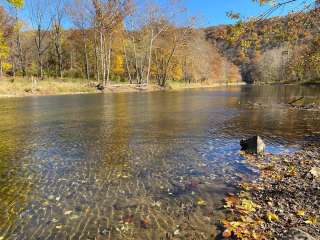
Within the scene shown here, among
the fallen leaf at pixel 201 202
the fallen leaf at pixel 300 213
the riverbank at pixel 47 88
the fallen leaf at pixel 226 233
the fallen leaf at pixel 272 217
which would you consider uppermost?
the riverbank at pixel 47 88

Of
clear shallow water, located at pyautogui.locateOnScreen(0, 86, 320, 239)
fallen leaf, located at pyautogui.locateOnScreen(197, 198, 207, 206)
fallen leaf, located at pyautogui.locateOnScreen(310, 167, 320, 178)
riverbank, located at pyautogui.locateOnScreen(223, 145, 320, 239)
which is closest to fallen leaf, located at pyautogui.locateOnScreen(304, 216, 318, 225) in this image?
riverbank, located at pyautogui.locateOnScreen(223, 145, 320, 239)

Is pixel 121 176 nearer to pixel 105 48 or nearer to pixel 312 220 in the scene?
pixel 312 220

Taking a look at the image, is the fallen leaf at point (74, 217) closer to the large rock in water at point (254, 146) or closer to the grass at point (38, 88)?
the large rock in water at point (254, 146)

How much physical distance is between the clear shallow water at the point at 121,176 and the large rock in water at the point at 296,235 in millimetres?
1259

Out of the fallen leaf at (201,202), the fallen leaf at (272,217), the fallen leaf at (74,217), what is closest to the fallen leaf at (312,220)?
the fallen leaf at (272,217)

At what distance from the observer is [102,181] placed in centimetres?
844

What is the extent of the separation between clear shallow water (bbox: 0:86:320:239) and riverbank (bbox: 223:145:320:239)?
1.35ft

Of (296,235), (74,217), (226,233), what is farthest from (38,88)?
(296,235)

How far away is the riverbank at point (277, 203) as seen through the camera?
18.3 feet

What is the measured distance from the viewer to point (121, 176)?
8.86 meters

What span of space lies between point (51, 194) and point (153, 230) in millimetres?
2944

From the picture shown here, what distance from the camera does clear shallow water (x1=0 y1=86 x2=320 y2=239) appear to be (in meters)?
6.04

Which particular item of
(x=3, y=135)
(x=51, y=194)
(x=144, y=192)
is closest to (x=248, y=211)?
(x=144, y=192)

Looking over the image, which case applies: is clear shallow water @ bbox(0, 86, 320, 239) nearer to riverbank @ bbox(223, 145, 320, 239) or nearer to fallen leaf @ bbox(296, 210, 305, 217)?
riverbank @ bbox(223, 145, 320, 239)
